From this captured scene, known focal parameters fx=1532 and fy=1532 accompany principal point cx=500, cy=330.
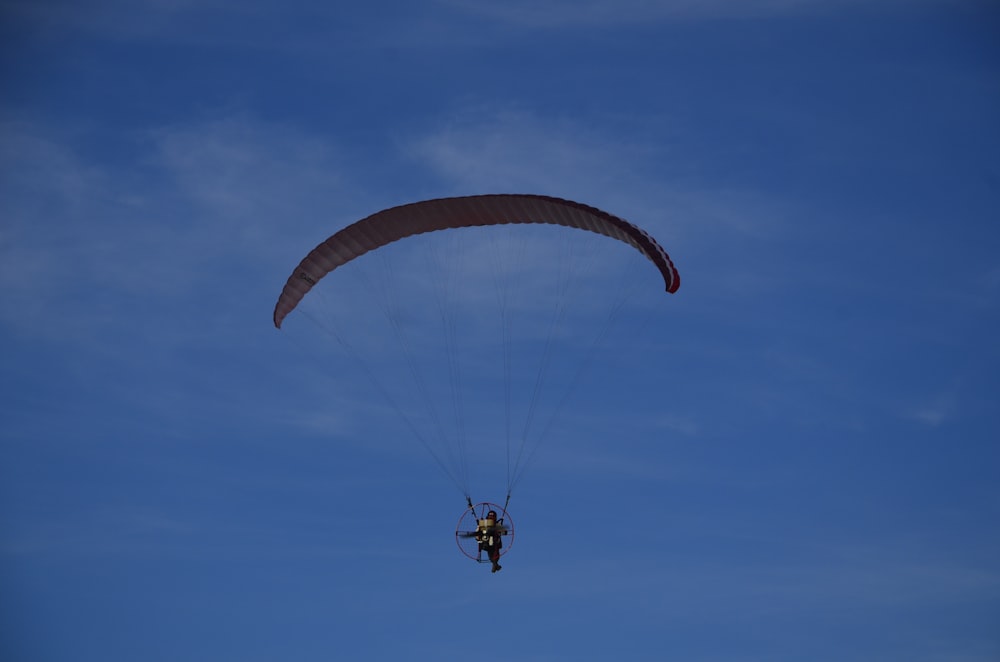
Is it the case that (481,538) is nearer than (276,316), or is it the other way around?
(481,538)

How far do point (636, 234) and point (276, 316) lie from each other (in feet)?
34.1

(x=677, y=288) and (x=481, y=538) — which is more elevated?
(x=677, y=288)

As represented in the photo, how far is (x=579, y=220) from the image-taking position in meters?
38.8

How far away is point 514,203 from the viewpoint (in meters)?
38.8

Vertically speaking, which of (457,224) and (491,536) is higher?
(457,224)

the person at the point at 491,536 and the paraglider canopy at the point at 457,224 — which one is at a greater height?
the paraglider canopy at the point at 457,224

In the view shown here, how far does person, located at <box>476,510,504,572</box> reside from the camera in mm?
38562

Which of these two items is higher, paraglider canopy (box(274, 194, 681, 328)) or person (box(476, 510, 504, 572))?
paraglider canopy (box(274, 194, 681, 328))

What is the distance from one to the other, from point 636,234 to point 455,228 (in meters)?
4.81

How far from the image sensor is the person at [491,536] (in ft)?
127

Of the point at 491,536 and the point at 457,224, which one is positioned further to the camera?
the point at 457,224

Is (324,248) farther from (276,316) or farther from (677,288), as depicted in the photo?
(677,288)

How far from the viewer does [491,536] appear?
38594mm

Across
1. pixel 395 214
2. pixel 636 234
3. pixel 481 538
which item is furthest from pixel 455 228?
pixel 481 538
